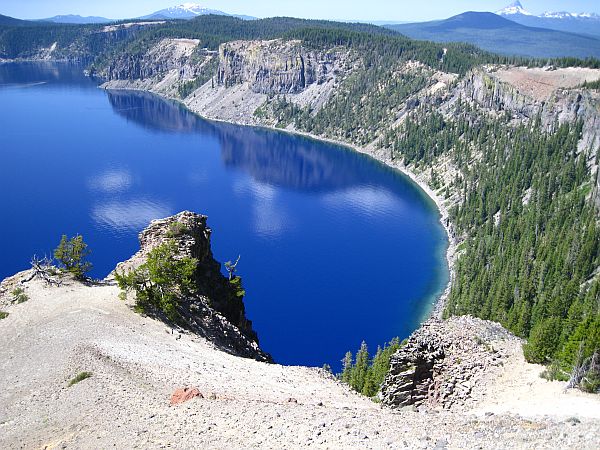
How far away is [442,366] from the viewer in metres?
37.8

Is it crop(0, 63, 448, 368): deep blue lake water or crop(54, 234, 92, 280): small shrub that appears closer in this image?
crop(54, 234, 92, 280): small shrub

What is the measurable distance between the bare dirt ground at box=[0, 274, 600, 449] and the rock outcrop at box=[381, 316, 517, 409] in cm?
219

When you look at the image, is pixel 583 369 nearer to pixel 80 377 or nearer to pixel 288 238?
pixel 80 377

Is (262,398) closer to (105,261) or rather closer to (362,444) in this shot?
(362,444)

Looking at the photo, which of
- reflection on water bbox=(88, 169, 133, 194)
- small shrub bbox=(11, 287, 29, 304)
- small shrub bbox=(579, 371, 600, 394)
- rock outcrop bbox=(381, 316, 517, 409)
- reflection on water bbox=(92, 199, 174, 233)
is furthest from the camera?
reflection on water bbox=(88, 169, 133, 194)

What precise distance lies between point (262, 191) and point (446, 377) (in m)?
156

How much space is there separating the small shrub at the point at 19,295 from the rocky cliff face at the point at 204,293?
8.96m

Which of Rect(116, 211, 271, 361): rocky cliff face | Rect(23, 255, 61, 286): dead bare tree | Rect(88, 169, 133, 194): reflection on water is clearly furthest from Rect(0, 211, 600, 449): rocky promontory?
Rect(88, 169, 133, 194): reflection on water

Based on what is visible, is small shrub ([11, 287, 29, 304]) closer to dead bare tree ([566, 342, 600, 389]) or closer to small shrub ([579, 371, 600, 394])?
dead bare tree ([566, 342, 600, 389])

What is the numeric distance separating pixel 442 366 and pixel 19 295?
38.6 m

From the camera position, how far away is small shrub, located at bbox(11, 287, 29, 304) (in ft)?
160

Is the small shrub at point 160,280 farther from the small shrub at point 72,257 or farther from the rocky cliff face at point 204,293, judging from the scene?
the small shrub at point 72,257

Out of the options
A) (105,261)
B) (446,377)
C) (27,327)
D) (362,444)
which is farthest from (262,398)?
(105,261)

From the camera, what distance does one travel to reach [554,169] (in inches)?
A: 5994
